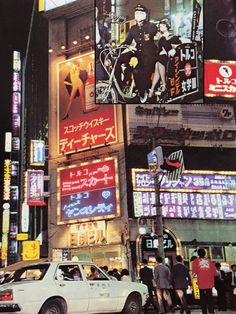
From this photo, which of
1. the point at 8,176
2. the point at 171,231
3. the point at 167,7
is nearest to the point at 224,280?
the point at 171,231

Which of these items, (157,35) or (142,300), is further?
(157,35)

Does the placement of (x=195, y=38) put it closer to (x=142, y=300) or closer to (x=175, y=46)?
(x=175, y=46)

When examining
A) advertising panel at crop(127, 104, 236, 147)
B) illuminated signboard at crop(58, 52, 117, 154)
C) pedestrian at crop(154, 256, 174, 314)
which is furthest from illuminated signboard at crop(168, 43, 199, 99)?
pedestrian at crop(154, 256, 174, 314)

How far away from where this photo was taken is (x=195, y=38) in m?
22.6

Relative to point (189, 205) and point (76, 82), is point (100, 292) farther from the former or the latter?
point (76, 82)

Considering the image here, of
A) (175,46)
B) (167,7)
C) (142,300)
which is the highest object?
(167,7)

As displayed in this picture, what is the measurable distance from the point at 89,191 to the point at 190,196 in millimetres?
5959

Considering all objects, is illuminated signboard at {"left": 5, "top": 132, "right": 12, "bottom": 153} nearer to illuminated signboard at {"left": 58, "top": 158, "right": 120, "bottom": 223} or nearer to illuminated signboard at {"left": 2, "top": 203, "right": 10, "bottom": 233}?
illuminated signboard at {"left": 2, "top": 203, "right": 10, "bottom": 233}

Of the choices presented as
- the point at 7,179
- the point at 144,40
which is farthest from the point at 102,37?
the point at 7,179

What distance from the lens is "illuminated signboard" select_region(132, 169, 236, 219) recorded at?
25.1 metres

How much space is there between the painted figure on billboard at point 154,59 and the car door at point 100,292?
11747 mm

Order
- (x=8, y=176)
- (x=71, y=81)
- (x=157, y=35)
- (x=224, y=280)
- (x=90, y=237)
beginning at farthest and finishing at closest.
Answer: (x=8, y=176), (x=71, y=81), (x=90, y=237), (x=157, y=35), (x=224, y=280)

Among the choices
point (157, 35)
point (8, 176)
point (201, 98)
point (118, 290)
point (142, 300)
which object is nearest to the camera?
point (118, 290)

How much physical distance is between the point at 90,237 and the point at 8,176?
23.5 meters
